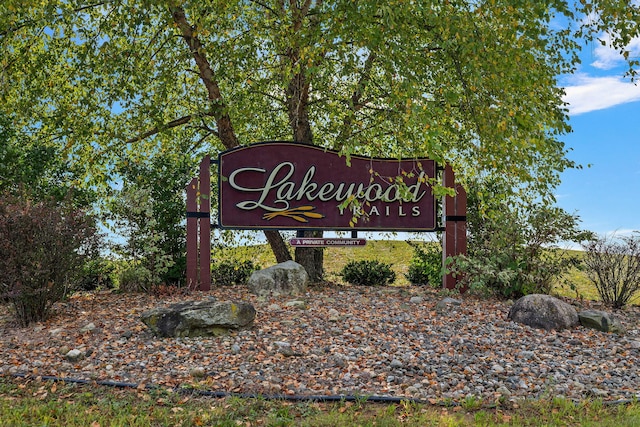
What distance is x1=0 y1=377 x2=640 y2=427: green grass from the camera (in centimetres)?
476

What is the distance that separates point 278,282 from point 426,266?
12.5 ft

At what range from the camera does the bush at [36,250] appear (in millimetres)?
7652

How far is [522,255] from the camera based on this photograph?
9.69m

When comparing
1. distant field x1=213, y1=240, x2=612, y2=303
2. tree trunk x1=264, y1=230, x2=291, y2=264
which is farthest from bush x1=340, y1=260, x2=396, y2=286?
tree trunk x1=264, y1=230, x2=291, y2=264

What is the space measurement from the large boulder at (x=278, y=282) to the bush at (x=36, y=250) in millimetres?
2589

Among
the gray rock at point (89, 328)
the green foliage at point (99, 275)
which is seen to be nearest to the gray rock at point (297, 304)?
the gray rock at point (89, 328)

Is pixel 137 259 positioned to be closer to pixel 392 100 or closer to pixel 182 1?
pixel 182 1

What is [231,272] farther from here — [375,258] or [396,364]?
[396,364]

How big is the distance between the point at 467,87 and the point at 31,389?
560 centimetres

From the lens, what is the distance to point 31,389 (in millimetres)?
5691

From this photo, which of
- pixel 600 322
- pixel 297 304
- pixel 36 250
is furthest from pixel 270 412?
pixel 600 322

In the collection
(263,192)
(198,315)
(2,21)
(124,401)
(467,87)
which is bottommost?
(124,401)

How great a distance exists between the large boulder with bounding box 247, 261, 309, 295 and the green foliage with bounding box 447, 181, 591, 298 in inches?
108

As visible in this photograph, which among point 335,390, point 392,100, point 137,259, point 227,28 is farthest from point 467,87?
point 137,259
